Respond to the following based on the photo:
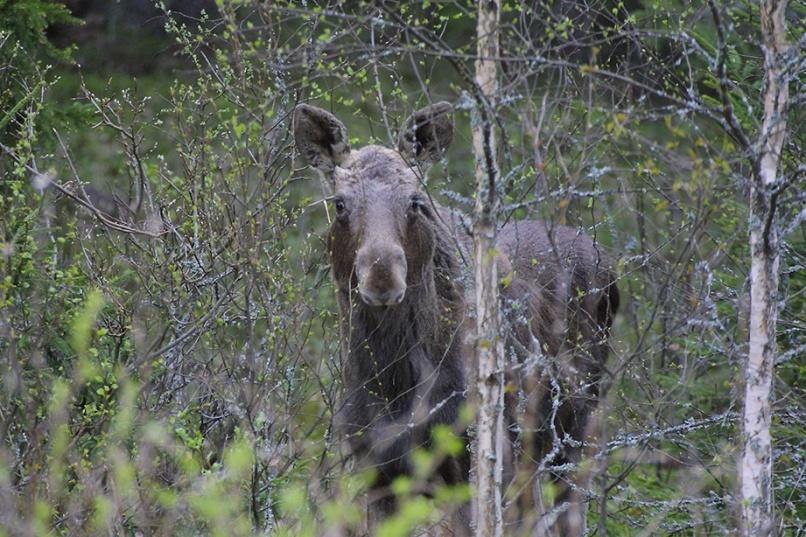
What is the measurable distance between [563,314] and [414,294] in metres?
1.25

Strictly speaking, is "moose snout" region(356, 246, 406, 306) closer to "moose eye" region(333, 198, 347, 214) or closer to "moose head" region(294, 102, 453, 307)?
"moose head" region(294, 102, 453, 307)

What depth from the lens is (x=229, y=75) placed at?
7.15 meters

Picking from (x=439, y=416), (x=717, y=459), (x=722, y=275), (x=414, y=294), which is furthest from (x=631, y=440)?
(x=722, y=275)

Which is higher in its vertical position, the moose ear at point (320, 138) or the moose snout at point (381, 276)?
the moose ear at point (320, 138)

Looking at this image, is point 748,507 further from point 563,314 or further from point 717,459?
point 563,314

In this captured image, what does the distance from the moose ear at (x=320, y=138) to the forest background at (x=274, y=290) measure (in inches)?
7.9

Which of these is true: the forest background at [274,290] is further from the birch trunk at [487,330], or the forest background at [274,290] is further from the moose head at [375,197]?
the moose head at [375,197]

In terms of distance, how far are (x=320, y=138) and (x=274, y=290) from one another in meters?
0.99

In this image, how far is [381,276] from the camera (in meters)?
6.38

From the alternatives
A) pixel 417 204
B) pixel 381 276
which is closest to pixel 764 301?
pixel 381 276

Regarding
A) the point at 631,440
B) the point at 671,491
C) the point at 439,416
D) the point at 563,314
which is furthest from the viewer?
the point at 671,491

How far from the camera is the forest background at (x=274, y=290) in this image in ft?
A: 16.9

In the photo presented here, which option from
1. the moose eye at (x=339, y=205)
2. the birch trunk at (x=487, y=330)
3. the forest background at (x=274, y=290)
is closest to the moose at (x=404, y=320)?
the moose eye at (x=339, y=205)

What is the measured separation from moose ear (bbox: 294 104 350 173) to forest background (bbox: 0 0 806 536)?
20cm
